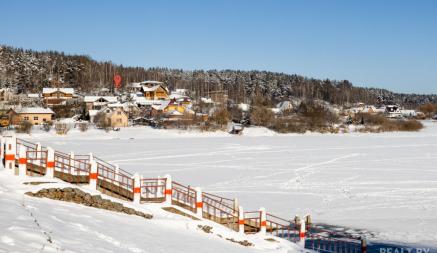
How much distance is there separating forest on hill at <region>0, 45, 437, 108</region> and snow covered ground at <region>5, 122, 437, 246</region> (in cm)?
7431

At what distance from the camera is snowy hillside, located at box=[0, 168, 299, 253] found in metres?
7.12

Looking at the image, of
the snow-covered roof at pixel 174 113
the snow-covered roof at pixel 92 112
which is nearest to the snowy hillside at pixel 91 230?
the snow-covered roof at pixel 174 113

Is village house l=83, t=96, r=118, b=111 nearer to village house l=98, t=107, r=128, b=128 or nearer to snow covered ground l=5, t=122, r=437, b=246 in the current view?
village house l=98, t=107, r=128, b=128

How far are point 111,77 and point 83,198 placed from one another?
13538 cm

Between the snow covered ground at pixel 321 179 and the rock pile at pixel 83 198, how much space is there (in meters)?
10.3

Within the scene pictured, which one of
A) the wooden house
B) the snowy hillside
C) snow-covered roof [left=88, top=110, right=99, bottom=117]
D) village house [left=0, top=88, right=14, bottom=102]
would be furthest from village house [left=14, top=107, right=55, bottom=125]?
the snowy hillside

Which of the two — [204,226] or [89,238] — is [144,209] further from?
[89,238]

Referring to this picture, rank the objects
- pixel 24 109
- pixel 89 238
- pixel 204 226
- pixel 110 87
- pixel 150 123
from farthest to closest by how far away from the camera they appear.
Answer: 1. pixel 110 87
2. pixel 150 123
3. pixel 24 109
4. pixel 204 226
5. pixel 89 238

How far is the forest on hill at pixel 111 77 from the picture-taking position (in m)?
117

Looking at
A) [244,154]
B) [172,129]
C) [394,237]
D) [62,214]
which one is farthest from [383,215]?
[172,129]

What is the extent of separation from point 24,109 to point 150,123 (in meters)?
22.0

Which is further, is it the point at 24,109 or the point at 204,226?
the point at 24,109

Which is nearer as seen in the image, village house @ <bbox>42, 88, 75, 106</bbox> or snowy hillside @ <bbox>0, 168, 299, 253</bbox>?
snowy hillside @ <bbox>0, 168, 299, 253</bbox>

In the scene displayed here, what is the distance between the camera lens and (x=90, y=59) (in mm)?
159375
